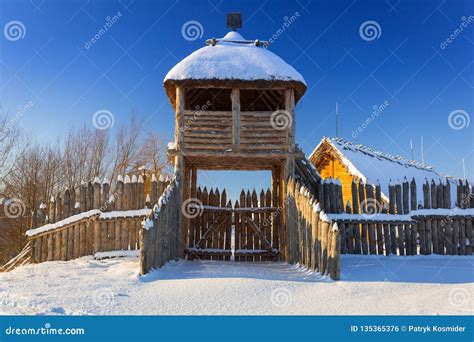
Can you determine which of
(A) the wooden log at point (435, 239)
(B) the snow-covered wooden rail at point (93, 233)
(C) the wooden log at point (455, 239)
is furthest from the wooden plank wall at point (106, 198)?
(C) the wooden log at point (455, 239)

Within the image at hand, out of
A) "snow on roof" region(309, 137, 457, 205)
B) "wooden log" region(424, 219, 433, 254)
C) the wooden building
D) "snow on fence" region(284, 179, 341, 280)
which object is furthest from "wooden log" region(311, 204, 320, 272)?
"snow on roof" region(309, 137, 457, 205)

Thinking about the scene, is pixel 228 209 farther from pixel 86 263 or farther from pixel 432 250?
pixel 432 250

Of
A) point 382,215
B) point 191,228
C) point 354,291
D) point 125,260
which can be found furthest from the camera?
point 191,228

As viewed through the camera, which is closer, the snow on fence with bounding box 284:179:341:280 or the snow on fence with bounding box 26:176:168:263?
the snow on fence with bounding box 284:179:341:280

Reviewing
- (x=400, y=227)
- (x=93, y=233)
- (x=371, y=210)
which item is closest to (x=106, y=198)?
(x=93, y=233)

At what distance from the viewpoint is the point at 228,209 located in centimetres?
1286

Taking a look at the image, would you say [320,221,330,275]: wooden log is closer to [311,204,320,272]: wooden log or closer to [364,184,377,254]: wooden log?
[311,204,320,272]: wooden log

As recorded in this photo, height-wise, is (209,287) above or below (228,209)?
below

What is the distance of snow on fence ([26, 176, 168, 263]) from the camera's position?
11203 millimetres

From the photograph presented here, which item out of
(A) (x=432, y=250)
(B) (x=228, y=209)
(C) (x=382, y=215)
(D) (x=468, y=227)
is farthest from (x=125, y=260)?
(D) (x=468, y=227)

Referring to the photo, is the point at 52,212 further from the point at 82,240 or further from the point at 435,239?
the point at 435,239

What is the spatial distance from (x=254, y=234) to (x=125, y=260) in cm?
398

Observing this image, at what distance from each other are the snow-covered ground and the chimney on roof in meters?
7.68

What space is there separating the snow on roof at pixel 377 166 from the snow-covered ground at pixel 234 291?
830 centimetres
